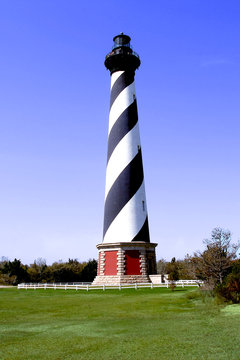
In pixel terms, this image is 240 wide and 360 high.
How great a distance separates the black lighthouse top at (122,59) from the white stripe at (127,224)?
1392 centimetres

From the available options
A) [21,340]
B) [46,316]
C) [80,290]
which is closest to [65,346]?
[21,340]

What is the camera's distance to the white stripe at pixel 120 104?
3100 cm

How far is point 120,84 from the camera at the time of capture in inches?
1253

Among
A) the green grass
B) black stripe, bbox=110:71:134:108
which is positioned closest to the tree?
the green grass

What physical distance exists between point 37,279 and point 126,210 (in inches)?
920

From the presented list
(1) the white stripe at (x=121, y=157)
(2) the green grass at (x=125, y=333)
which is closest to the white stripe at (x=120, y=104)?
(1) the white stripe at (x=121, y=157)

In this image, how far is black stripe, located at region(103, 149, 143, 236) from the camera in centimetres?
2858

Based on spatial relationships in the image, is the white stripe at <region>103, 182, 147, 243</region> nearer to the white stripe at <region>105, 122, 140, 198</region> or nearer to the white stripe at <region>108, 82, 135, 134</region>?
the white stripe at <region>105, 122, 140, 198</region>

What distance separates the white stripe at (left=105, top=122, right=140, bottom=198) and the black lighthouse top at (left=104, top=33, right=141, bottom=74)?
7.47 m

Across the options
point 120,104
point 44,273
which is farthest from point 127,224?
point 44,273

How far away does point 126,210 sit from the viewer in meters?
28.3

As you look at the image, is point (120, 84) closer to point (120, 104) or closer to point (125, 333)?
point (120, 104)

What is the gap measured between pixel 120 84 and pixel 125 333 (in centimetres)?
2693

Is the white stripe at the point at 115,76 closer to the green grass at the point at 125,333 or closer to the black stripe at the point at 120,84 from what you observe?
the black stripe at the point at 120,84
